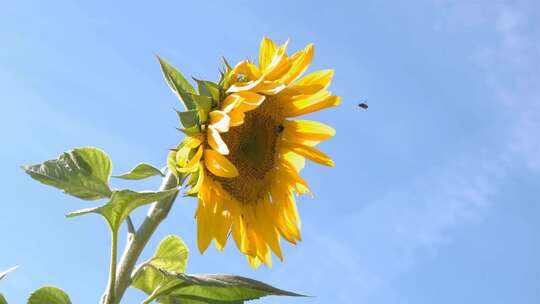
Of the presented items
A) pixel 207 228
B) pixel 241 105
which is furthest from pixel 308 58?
pixel 207 228

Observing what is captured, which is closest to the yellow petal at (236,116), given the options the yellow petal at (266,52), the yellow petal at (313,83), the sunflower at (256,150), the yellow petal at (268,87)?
the sunflower at (256,150)

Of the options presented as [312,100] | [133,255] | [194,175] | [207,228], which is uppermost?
[312,100]

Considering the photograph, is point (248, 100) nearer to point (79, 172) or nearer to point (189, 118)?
point (189, 118)

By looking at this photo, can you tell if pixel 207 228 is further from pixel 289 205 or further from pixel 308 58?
pixel 308 58

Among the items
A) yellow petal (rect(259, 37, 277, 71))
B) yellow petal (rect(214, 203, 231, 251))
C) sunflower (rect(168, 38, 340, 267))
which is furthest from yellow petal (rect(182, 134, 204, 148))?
yellow petal (rect(259, 37, 277, 71))

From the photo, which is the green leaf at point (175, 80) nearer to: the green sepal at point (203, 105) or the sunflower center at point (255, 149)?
the green sepal at point (203, 105)

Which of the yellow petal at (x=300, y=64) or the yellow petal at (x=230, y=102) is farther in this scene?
the yellow petal at (x=300, y=64)

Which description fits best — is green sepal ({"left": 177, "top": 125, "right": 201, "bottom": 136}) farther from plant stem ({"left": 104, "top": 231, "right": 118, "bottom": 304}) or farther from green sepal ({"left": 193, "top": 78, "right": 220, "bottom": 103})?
plant stem ({"left": 104, "top": 231, "right": 118, "bottom": 304})
